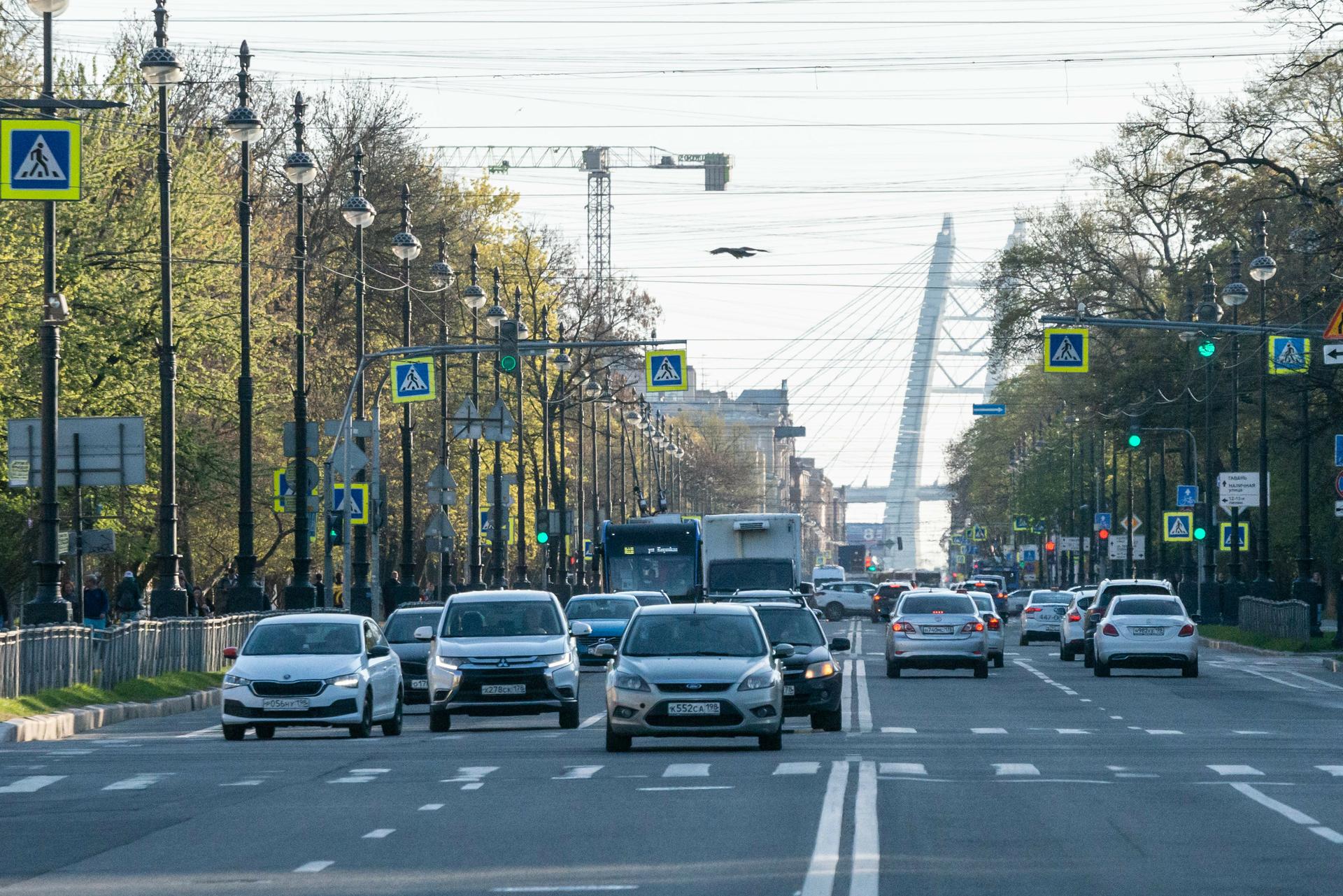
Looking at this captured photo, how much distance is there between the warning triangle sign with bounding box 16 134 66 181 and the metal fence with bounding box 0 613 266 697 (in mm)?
5274

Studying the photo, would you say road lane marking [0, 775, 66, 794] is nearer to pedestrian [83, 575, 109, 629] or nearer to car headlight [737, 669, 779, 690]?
car headlight [737, 669, 779, 690]

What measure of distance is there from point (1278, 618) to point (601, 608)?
18745 millimetres

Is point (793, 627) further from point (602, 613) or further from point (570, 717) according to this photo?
point (602, 613)

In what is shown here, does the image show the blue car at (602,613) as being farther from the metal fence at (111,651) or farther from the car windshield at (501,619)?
the car windshield at (501,619)

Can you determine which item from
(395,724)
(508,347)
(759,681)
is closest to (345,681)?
(395,724)

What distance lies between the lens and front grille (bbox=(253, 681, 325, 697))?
85.1 ft

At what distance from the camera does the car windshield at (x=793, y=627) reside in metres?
27.0

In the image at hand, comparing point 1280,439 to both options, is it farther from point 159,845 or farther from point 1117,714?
point 159,845

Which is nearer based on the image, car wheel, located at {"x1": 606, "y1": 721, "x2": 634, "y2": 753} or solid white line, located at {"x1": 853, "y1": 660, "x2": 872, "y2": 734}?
car wheel, located at {"x1": 606, "y1": 721, "x2": 634, "y2": 753}

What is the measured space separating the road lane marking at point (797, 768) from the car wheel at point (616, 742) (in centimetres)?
222

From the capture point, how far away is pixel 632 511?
14000 cm

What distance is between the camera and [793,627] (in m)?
27.5

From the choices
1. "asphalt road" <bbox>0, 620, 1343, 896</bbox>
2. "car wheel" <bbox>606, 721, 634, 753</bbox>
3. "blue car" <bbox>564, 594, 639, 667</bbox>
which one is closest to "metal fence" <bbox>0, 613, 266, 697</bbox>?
"asphalt road" <bbox>0, 620, 1343, 896</bbox>

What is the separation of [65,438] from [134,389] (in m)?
15.5
